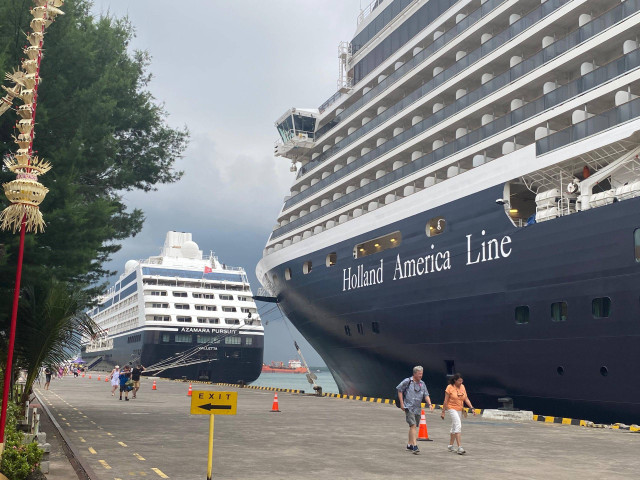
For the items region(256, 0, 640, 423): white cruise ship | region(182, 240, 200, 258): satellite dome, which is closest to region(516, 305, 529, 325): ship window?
region(256, 0, 640, 423): white cruise ship

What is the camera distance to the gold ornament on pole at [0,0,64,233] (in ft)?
27.0

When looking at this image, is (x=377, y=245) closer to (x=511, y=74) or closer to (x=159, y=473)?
(x=511, y=74)

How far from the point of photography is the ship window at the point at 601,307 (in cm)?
1630

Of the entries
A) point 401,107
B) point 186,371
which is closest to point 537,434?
point 401,107

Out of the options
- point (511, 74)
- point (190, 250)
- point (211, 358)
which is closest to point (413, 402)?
point (511, 74)

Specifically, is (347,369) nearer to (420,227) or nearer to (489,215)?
(420,227)

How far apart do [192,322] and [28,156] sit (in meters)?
53.5

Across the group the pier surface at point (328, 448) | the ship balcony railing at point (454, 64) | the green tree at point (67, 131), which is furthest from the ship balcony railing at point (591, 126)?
the green tree at point (67, 131)

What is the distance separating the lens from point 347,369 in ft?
97.8

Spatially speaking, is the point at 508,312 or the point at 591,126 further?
the point at 508,312

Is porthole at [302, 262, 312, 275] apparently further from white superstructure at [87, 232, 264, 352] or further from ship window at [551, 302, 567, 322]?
white superstructure at [87, 232, 264, 352]

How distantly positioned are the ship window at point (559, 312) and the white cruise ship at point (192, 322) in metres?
40.5

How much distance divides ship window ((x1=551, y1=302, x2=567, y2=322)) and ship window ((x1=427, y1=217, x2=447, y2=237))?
5754 millimetres

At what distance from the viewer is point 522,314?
61.7 feet
